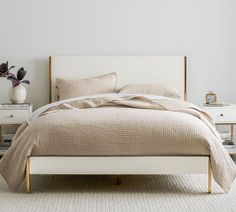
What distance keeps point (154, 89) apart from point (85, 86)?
24.4 inches

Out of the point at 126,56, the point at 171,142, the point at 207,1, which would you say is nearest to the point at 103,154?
the point at 171,142

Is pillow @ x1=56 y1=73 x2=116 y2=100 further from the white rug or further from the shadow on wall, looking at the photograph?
the white rug

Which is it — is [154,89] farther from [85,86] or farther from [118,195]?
[118,195]

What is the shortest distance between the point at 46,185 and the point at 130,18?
213 centimetres

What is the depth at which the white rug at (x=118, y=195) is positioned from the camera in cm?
372

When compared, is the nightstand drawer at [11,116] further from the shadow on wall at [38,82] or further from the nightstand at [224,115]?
the nightstand at [224,115]

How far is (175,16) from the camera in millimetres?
5820

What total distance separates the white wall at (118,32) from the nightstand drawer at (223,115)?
55cm

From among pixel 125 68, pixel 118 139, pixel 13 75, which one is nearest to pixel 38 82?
→ pixel 13 75

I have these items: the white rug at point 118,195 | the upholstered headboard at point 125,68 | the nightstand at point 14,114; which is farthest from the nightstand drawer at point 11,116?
the white rug at point 118,195

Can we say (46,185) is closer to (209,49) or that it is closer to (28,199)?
(28,199)

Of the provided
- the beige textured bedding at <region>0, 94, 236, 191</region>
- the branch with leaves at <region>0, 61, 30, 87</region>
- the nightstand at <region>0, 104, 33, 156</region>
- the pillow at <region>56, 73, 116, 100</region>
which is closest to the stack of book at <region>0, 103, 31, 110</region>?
the nightstand at <region>0, 104, 33, 156</region>

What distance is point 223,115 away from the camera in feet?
17.5

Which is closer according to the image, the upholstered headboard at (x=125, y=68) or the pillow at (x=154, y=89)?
the pillow at (x=154, y=89)
